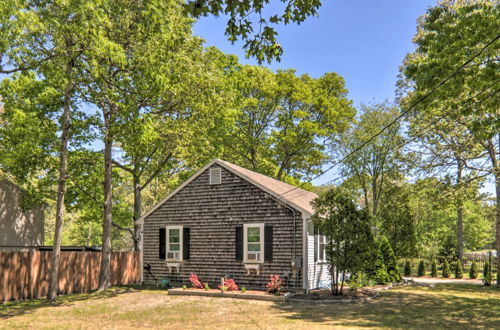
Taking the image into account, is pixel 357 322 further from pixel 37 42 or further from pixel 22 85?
pixel 22 85

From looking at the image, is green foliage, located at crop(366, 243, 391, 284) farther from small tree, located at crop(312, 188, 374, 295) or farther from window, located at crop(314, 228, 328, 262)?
small tree, located at crop(312, 188, 374, 295)

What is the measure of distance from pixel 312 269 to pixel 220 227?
4541 millimetres

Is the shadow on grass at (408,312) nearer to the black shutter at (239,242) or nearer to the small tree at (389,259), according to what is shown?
the black shutter at (239,242)

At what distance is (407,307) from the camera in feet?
46.4

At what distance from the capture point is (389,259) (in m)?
22.8

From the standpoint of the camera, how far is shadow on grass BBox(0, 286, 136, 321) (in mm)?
13734

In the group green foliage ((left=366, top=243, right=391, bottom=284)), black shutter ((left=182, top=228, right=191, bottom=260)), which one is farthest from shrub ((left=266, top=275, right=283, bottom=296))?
green foliage ((left=366, top=243, right=391, bottom=284))

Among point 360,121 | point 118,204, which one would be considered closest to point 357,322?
point 118,204

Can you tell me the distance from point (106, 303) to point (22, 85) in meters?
10.8

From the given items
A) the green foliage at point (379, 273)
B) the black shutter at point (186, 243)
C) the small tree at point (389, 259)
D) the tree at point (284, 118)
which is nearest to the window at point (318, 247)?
the green foliage at point (379, 273)

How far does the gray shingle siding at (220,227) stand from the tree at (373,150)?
17.5m

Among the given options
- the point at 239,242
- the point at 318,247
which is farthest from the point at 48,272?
the point at 318,247

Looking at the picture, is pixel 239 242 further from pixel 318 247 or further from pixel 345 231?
pixel 345 231

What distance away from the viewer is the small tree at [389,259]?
22.5 metres
